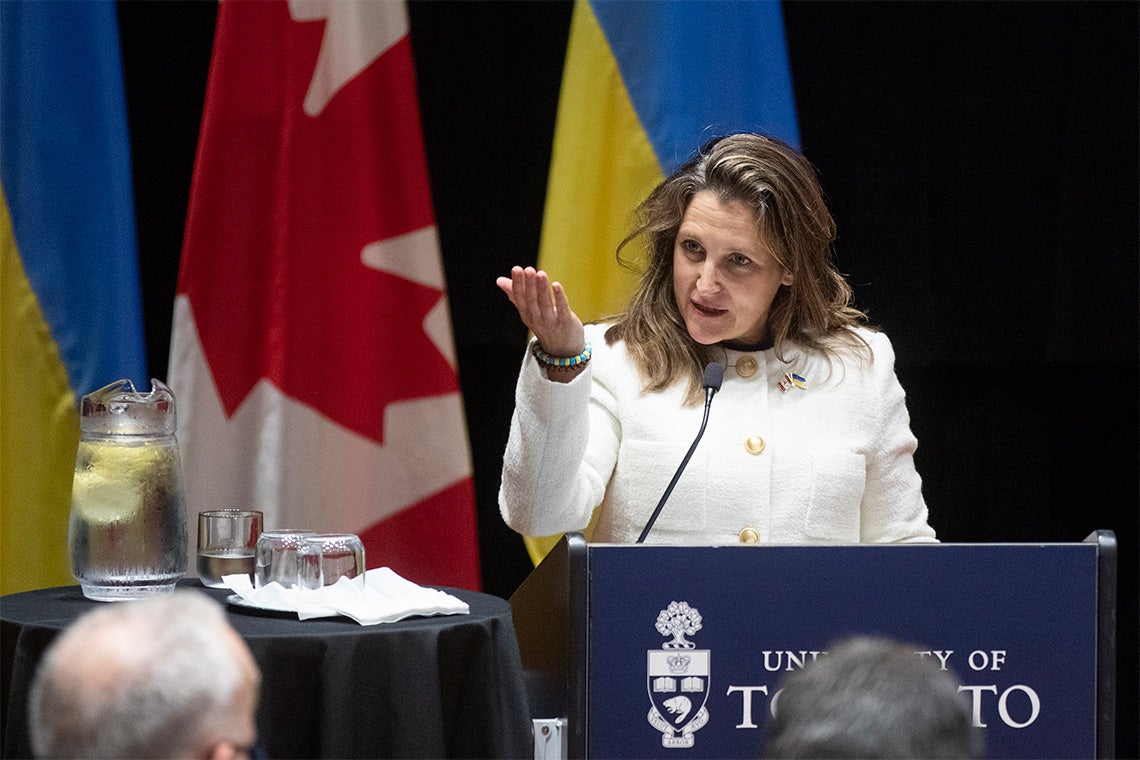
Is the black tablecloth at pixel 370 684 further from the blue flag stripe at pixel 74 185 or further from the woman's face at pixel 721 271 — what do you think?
the blue flag stripe at pixel 74 185

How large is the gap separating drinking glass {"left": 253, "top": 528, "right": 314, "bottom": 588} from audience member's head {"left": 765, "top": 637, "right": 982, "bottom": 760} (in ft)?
4.19

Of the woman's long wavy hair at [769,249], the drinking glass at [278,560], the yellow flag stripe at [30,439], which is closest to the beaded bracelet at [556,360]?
the woman's long wavy hair at [769,249]

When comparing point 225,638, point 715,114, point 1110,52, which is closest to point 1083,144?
point 1110,52

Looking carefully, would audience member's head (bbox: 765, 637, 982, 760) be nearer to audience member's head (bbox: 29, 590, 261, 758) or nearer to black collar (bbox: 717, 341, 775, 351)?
audience member's head (bbox: 29, 590, 261, 758)

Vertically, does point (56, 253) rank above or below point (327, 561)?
above

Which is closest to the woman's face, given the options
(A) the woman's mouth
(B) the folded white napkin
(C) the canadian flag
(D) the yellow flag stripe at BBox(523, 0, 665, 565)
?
(A) the woman's mouth

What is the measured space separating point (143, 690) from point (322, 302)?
2501 millimetres

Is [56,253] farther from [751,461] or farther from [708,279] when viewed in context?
[751,461]

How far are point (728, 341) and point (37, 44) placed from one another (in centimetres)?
190

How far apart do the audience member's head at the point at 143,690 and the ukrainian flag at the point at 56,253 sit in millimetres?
2413

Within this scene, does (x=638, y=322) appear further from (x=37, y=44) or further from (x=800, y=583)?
(x=37, y=44)

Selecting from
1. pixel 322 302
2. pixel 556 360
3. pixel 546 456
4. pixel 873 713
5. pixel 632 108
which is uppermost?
pixel 632 108

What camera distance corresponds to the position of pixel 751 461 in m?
2.76

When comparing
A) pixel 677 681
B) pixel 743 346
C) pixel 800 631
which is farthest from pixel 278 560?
pixel 743 346
